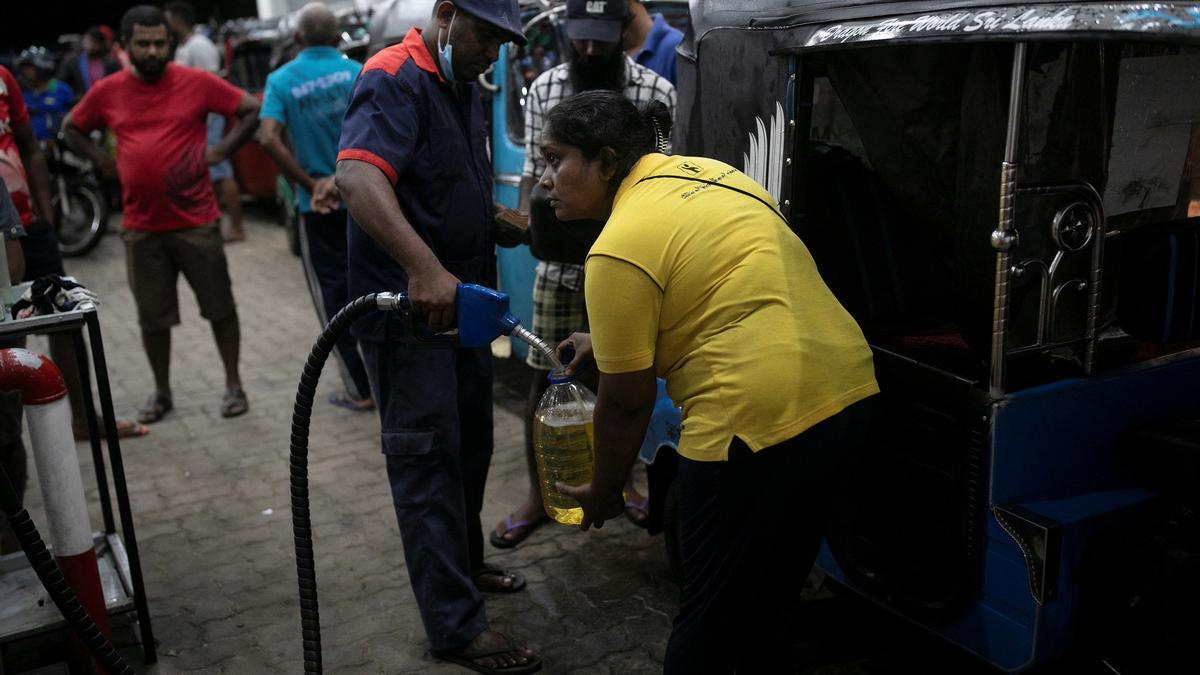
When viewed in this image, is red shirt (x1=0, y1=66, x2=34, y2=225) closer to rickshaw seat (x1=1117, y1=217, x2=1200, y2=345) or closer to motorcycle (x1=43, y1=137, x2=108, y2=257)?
rickshaw seat (x1=1117, y1=217, x2=1200, y2=345)

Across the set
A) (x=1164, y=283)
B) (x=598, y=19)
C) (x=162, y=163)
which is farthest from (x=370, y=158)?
(x=162, y=163)

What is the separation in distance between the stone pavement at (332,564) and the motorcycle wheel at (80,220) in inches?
184

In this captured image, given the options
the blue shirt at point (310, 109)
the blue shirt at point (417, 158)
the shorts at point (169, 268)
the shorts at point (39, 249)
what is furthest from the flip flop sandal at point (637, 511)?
the shorts at point (39, 249)

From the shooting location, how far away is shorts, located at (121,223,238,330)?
5.69m

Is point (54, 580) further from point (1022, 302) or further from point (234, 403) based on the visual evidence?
point (234, 403)

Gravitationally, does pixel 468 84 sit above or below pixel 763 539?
above

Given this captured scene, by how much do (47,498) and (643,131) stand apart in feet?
6.81

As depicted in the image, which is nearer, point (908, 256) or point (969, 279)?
point (969, 279)

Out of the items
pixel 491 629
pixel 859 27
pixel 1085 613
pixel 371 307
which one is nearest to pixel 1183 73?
pixel 859 27

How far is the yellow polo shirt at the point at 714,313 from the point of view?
2.25 metres

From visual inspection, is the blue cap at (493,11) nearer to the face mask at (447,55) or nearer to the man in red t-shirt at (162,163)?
the face mask at (447,55)

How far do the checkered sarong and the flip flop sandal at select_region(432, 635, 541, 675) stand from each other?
50.1 inches

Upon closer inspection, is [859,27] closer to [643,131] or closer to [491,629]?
[643,131]

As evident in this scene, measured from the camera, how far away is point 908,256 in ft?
12.0
